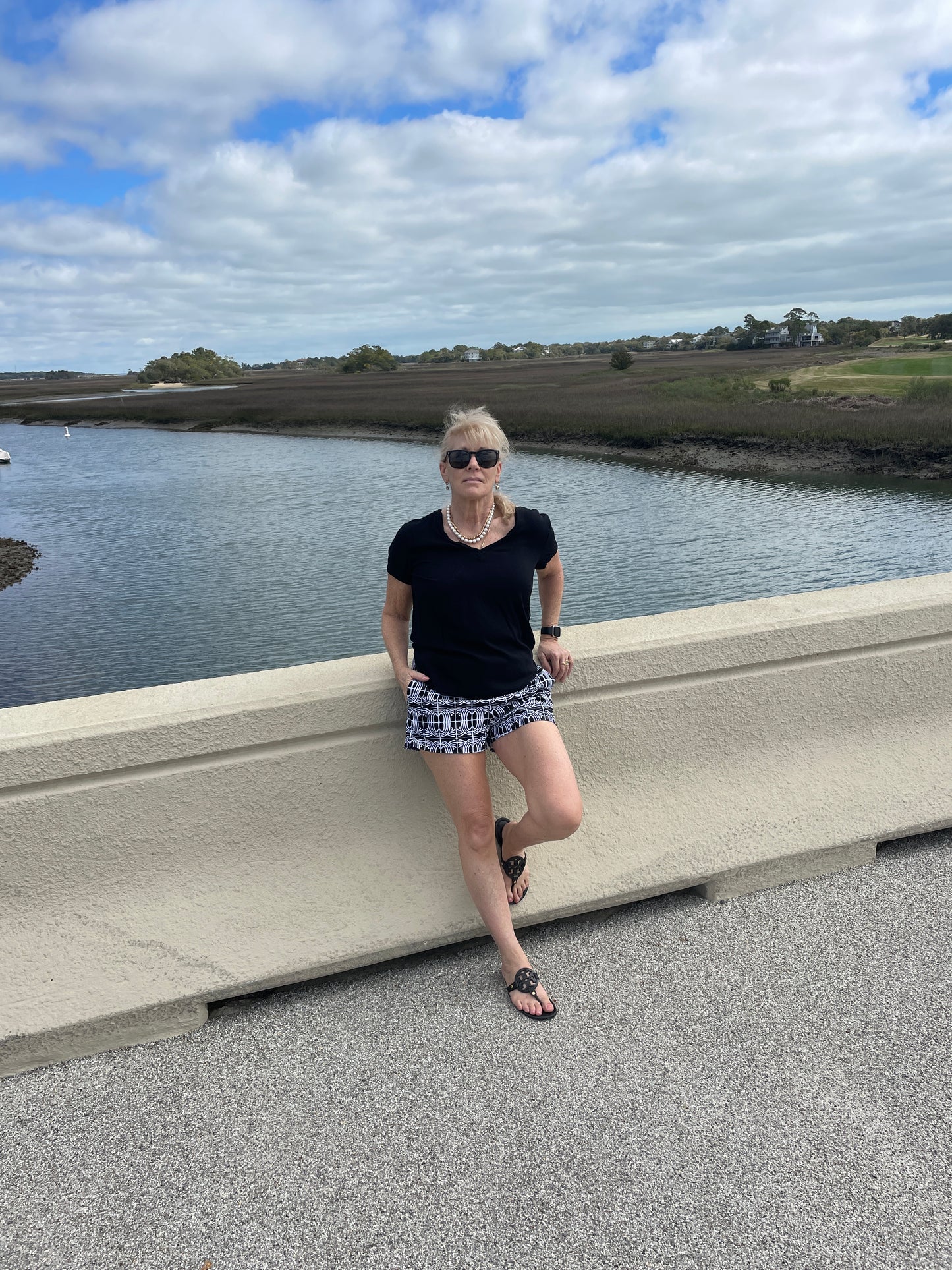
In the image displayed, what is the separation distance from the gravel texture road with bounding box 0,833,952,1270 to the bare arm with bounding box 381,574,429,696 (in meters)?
0.87

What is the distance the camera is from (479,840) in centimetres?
259

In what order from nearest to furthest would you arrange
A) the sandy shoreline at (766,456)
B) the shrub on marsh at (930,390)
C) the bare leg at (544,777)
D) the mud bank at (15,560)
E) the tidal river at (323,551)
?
the bare leg at (544,777)
the tidal river at (323,551)
the mud bank at (15,560)
the sandy shoreline at (766,456)
the shrub on marsh at (930,390)

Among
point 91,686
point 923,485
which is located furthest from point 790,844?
point 923,485

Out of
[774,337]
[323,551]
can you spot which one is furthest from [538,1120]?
[774,337]

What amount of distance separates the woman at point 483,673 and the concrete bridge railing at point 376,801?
5.3 inches

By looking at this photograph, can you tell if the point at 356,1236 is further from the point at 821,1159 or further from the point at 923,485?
the point at 923,485

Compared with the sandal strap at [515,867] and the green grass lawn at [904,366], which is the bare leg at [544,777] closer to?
the sandal strap at [515,867]

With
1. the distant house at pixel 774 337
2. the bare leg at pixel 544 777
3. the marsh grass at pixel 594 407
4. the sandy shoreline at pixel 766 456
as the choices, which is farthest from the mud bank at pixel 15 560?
the distant house at pixel 774 337

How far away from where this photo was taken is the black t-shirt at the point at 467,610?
2.58m

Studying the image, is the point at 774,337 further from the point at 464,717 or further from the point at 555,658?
the point at 464,717

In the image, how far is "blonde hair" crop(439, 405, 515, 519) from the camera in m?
2.70

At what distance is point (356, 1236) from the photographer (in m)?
1.85

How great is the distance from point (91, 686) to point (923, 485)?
2614 cm

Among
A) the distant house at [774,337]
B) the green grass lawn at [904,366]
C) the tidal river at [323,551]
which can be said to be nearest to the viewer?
the tidal river at [323,551]
